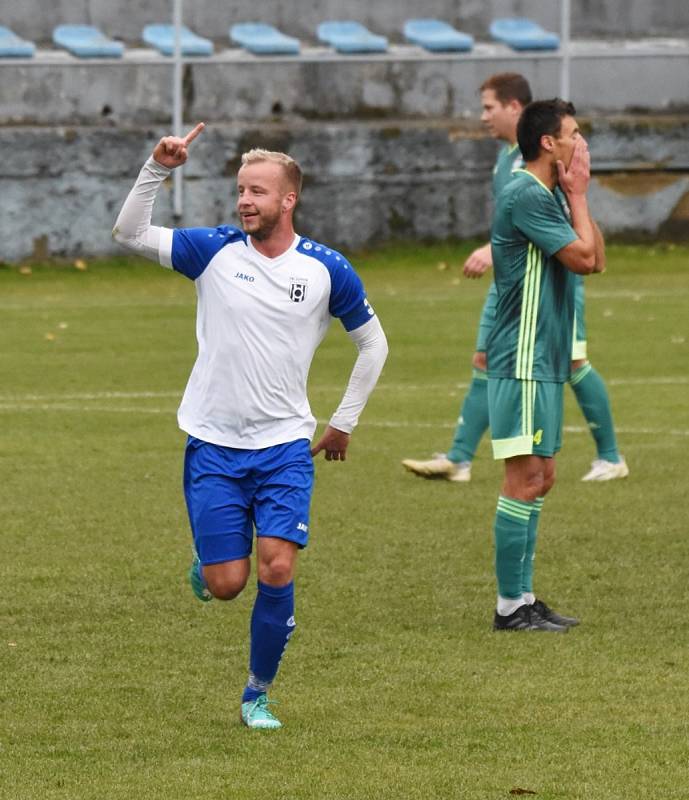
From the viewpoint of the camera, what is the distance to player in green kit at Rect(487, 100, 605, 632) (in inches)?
291

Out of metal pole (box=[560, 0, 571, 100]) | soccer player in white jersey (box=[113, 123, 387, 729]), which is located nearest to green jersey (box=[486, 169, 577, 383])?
soccer player in white jersey (box=[113, 123, 387, 729])

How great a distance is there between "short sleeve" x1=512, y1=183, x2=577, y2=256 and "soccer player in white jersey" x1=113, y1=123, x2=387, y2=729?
1.27 metres

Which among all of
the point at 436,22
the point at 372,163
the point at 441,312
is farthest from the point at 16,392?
the point at 436,22

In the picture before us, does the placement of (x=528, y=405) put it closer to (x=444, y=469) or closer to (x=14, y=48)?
(x=444, y=469)

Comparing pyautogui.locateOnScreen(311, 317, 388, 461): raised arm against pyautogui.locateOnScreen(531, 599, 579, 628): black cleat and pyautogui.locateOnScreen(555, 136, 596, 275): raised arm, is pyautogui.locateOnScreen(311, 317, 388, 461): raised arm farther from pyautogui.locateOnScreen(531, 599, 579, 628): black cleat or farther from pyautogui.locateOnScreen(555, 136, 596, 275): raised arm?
pyautogui.locateOnScreen(531, 599, 579, 628): black cleat

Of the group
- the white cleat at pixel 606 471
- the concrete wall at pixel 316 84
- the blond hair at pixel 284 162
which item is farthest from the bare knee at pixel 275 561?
the concrete wall at pixel 316 84

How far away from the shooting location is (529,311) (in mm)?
7461

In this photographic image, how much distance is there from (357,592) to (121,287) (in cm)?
1381

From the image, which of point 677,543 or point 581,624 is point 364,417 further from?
point 581,624

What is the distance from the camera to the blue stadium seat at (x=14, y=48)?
24344mm

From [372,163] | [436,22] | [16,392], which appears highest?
[436,22]

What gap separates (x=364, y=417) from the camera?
13211mm

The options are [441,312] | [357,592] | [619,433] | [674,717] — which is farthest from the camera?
[441,312]

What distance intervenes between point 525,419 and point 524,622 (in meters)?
0.79
